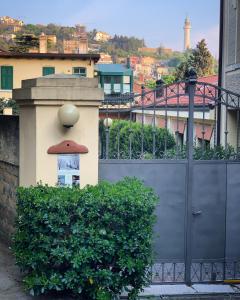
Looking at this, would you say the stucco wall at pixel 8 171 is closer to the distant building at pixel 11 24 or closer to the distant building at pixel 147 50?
the distant building at pixel 11 24

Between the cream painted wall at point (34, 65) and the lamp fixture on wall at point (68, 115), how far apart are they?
110 feet

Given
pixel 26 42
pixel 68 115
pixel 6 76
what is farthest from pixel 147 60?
pixel 68 115

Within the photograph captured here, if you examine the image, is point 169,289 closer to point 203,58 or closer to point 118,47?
point 203,58

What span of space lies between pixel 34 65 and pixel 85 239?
35663mm

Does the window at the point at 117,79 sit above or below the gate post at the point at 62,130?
above

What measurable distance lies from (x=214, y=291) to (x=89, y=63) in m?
34.0

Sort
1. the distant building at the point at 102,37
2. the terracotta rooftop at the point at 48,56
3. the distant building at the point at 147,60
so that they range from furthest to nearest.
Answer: the distant building at the point at 102,37 < the distant building at the point at 147,60 < the terracotta rooftop at the point at 48,56

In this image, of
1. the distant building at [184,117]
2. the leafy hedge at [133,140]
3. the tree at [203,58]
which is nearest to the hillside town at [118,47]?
the tree at [203,58]

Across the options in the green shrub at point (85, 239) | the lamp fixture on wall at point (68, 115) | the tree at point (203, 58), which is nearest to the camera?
the green shrub at point (85, 239)

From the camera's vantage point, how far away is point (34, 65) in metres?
39.9

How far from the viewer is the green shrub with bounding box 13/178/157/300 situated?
547 centimetres

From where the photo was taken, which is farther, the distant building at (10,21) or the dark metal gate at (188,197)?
the distant building at (10,21)

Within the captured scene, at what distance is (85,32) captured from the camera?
424ft

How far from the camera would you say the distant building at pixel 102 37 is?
12478 cm
